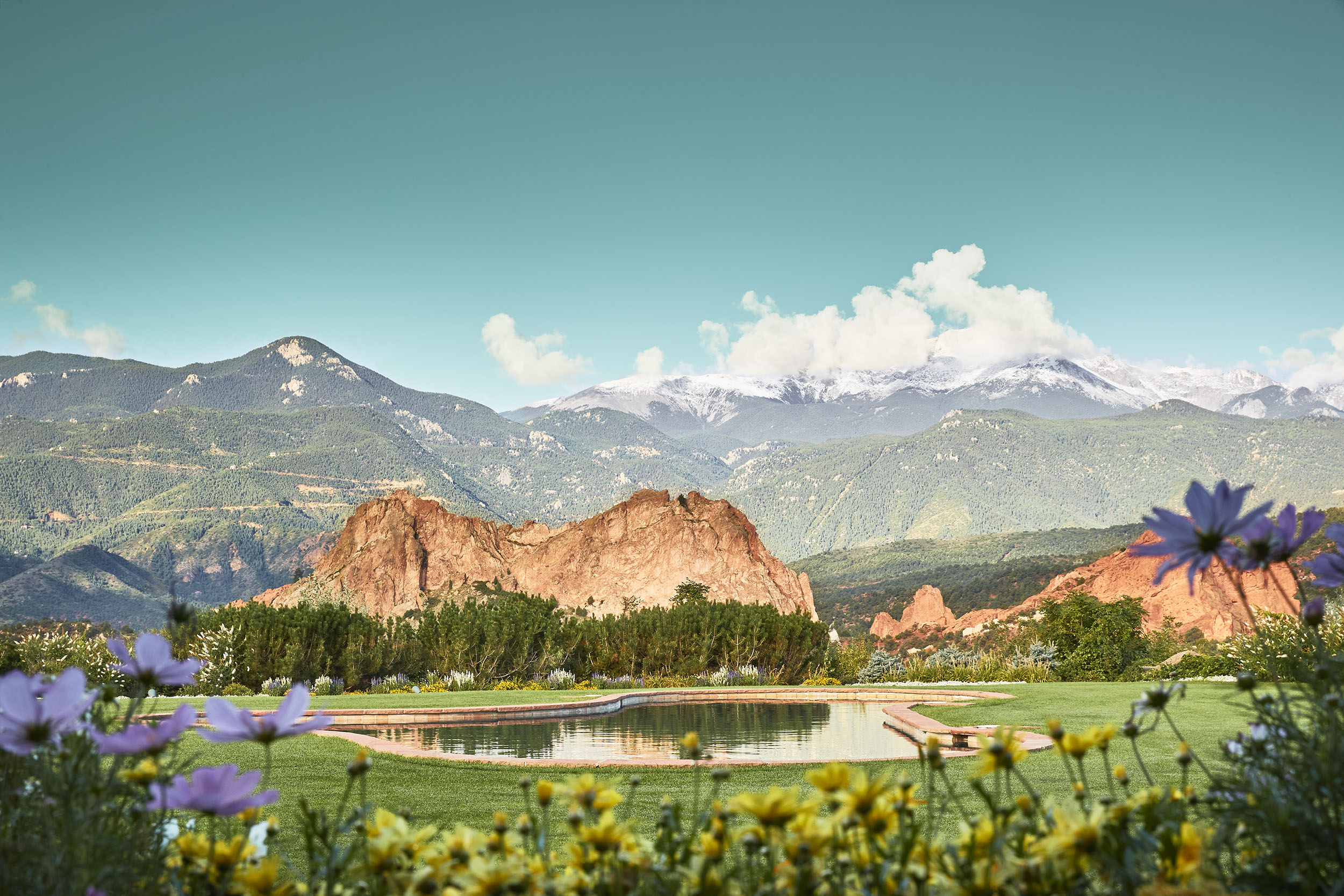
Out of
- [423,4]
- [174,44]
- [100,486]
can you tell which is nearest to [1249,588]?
[423,4]

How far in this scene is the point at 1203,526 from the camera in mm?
1581

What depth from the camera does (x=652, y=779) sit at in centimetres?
619

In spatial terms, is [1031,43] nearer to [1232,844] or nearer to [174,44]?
[1232,844]

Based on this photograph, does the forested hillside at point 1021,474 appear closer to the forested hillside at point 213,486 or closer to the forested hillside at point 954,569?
the forested hillside at point 954,569

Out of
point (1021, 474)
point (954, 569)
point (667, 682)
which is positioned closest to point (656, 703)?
point (667, 682)

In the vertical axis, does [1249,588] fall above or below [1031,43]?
below

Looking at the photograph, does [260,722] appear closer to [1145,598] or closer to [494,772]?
[494,772]

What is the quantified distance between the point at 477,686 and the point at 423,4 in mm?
22331

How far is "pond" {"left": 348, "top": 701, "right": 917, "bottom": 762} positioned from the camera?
8.65m

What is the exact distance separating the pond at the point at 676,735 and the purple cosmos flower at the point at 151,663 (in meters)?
5.83

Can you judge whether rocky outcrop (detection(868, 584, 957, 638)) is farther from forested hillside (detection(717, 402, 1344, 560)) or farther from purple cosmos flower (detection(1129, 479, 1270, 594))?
forested hillside (detection(717, 402, 1344, 560))

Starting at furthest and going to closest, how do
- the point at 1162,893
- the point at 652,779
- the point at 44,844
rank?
the point at 652,779 < the point at 44,844 < the point at 1162,893

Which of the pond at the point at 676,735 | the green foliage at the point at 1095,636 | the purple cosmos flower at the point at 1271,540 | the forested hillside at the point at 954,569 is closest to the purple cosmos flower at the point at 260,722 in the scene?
the purple cosmos flower at the point at 1271,540

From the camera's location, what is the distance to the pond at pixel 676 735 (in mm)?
8648
